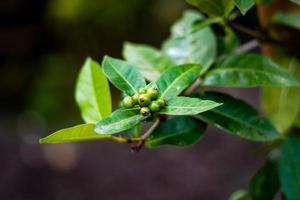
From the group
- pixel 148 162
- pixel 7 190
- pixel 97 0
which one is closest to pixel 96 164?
pixel 148 162

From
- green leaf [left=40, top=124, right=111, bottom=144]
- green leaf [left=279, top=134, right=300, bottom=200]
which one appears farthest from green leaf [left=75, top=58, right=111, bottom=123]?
green leaf [left=279, top=134, right=300, bottom=200]

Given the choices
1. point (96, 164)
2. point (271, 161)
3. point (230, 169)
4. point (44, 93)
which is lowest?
point (230, 169)

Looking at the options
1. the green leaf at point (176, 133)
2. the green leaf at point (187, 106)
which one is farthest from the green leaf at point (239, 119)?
the green leaf at point (187, 106)

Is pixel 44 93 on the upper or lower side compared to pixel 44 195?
upper

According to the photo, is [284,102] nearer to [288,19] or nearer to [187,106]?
[288,19]

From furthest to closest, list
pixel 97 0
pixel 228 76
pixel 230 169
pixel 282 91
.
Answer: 1. pixel 97 0
2. pixel 230 169
3. pixel 282 91
4. pixel 228 76

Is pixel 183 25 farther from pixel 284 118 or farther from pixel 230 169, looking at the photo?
pixel 230 169

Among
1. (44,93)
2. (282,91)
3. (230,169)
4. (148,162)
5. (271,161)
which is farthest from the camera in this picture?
(44,93)

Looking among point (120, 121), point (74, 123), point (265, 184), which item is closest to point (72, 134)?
point (120, 121)
